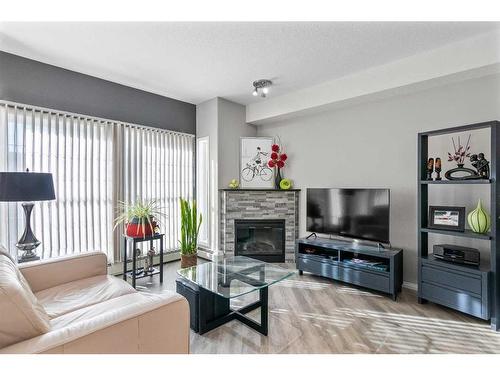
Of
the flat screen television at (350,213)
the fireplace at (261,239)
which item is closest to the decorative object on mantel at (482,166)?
the flat screen television at (350,213)

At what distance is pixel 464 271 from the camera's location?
229cm

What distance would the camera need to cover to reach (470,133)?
260 centimetres

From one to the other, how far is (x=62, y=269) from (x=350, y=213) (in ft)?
9.86

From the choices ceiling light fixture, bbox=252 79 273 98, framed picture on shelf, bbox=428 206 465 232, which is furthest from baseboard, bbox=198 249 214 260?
framed picture on shelf, bbox=428 206 465 232

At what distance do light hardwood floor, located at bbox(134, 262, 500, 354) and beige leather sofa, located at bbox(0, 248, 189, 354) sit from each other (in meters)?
0.70

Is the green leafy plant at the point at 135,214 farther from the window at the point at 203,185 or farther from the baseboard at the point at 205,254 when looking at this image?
the baseboard at the point at 205,254

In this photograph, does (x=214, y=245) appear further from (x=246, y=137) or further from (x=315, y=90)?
(x=315, y=90)

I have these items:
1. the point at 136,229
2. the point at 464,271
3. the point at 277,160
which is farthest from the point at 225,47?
the point at 464,271

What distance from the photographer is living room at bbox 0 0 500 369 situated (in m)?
1.94

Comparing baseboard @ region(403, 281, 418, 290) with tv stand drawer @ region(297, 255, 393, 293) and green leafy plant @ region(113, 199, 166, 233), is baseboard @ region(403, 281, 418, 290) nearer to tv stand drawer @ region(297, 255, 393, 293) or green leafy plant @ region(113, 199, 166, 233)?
tv stand drawer @ region(297, 255, 393, 293)

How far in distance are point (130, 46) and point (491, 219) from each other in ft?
11.9

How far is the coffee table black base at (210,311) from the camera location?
206 centimetres

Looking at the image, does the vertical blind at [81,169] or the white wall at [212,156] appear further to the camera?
the white wall at [212,156]

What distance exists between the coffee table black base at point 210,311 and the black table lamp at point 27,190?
4.64 feet
